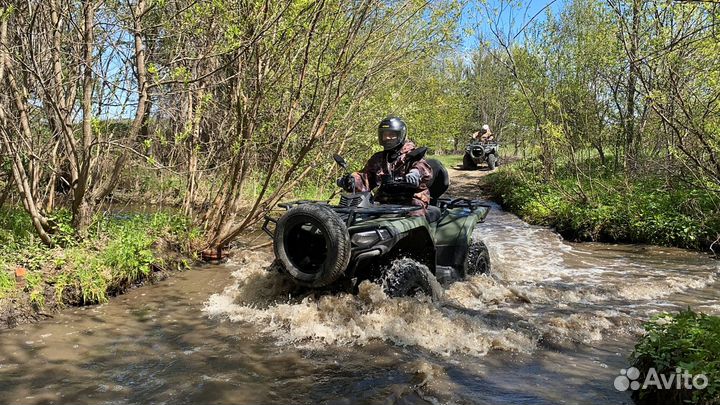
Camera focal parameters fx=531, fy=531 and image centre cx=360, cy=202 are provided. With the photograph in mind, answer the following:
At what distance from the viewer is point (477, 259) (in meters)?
6.93

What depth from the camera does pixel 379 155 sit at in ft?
21.0

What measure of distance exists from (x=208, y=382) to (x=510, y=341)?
2586 mm

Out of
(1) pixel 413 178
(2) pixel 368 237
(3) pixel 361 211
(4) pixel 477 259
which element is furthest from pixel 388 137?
(4) pixel 477 259

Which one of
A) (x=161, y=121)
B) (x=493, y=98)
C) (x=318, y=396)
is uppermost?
(x=493, y=98)

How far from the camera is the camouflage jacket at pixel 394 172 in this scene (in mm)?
6012

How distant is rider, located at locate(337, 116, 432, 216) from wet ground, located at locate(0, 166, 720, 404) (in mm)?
1262

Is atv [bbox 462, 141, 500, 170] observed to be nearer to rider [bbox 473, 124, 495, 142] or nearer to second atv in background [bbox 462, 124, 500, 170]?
second atv in background [bbox 462, 124, 500, 170]

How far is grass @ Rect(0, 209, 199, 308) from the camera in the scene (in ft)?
18.2

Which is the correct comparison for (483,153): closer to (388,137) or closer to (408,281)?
(388,137)

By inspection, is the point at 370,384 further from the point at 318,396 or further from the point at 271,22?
the point at 271,22

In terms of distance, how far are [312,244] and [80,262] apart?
9.04 ft

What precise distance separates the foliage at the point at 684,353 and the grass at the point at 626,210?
7111 mm

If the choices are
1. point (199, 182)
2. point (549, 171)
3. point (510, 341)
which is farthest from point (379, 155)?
point (549, 171)

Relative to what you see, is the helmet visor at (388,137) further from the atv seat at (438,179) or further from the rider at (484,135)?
the rider at (484,135)
